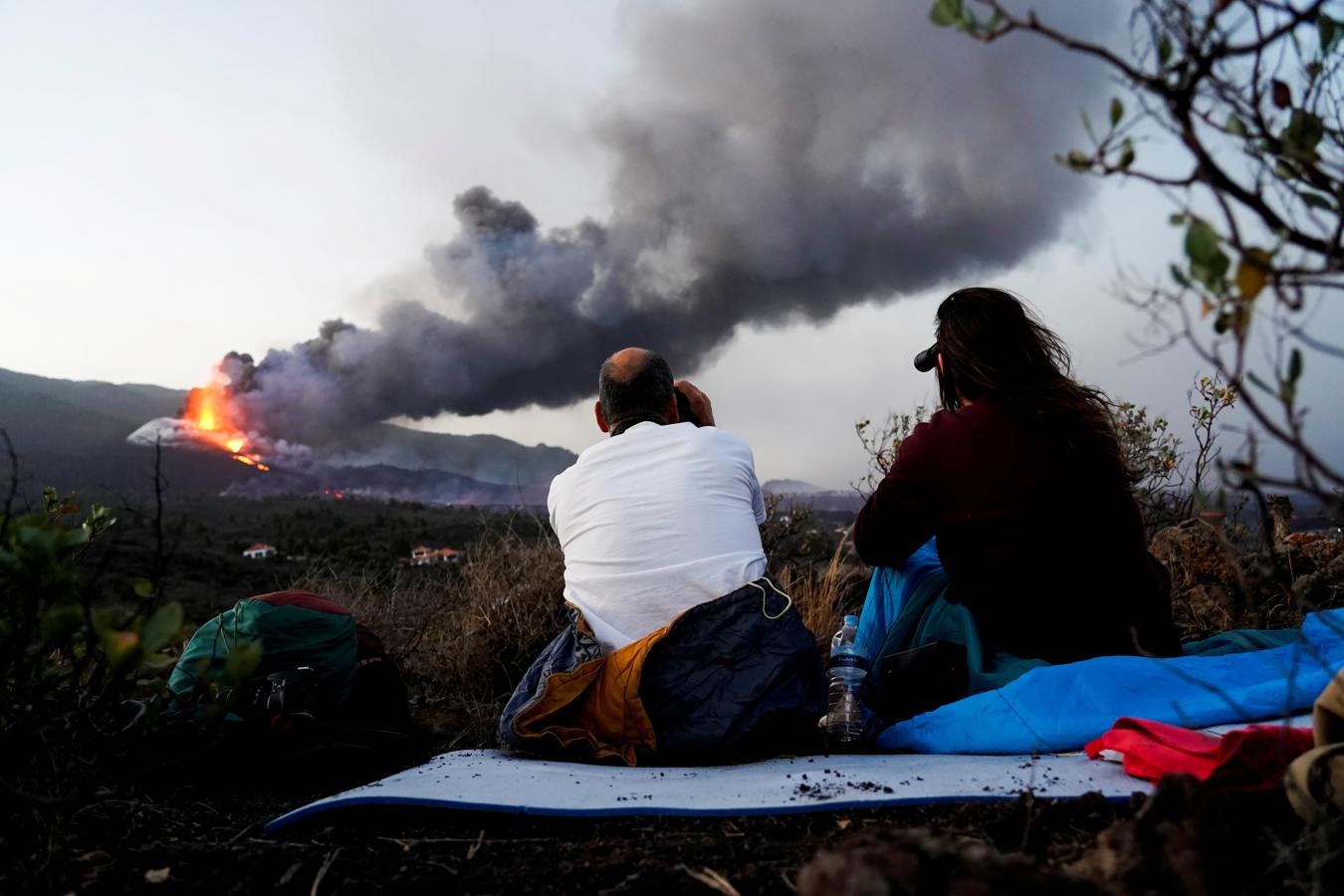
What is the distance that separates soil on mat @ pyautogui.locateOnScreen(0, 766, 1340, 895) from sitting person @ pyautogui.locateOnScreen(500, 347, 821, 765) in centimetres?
92

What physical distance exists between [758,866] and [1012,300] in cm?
266

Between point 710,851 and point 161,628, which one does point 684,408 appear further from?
point 161,628

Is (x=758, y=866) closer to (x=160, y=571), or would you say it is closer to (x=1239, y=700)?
(x=160, y=571)

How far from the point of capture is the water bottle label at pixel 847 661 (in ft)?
13.0

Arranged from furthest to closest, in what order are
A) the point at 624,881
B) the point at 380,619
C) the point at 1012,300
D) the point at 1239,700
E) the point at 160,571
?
the point at 380,619
the point at 1012,300
the point at 1239,700
the point at 160,571
the point at 624,881

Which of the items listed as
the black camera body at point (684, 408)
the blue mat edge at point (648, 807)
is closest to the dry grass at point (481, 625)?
the black camera body at point (684, 408)

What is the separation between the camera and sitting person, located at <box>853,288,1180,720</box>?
11.6ft

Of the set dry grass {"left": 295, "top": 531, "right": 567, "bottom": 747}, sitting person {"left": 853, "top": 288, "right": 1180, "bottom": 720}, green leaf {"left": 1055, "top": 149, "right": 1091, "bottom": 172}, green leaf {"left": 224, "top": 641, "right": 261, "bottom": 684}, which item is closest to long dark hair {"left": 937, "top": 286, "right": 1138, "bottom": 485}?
sitting person {"left": 853, "top": 288, "right": 1180, "bottom": 720}

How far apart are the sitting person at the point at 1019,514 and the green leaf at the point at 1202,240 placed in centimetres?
243

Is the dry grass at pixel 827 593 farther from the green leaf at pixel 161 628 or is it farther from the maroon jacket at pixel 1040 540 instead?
the green leaf at pixel 161 628

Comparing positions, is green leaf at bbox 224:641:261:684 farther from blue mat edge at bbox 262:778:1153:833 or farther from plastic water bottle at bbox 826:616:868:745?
plastic water bottle at bbox 826:616:868:745

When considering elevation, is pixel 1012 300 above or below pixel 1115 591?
above

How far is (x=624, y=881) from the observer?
1.89 meters

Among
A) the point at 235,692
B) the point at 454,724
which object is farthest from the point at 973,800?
the point at 454,724
